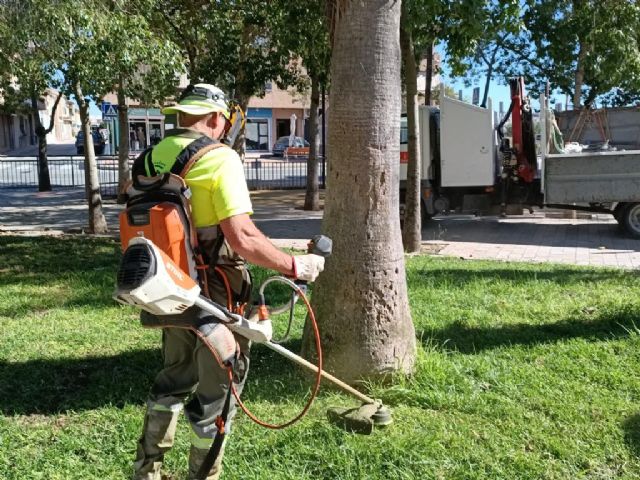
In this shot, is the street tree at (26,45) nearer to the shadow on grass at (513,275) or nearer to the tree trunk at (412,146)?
the tree trunk at (412,146)

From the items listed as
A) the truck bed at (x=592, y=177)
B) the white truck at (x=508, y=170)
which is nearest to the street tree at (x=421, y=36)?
the white truck at (x=508, y=170)

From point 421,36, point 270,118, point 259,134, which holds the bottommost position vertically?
point 421,36

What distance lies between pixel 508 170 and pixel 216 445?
418 inches

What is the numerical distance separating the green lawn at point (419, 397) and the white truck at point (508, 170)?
4.85 meters

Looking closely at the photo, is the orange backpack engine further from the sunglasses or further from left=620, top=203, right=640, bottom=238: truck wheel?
left=620, top=203, right=640, bottom=238: truck wheel

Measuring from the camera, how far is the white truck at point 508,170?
37.2 ft

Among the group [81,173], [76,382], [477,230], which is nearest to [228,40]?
[477,230]

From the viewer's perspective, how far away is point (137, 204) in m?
2.89

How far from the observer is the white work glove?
2.92m

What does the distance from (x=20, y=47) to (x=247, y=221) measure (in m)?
7.05

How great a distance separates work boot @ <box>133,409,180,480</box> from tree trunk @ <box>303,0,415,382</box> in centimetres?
144

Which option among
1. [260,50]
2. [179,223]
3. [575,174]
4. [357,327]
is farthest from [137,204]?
[260,50]

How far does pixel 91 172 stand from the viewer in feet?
39.4

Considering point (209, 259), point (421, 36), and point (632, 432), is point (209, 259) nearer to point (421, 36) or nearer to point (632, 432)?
point (632, 432)
